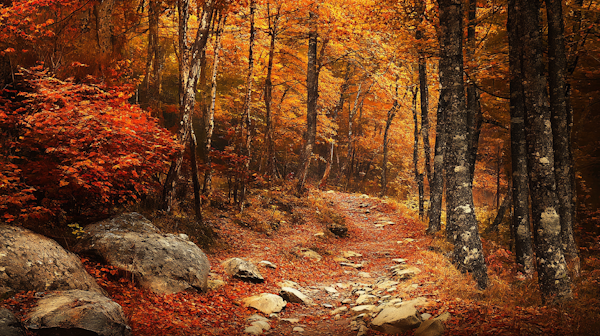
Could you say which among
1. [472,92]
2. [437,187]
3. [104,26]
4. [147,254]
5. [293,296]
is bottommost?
[293,296]

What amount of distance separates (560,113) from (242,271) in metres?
8.13

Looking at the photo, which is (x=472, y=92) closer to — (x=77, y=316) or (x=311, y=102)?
(x=311, y=102)

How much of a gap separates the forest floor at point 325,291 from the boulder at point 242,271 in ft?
0.50

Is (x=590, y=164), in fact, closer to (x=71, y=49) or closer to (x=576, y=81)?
(x=576, y=81)

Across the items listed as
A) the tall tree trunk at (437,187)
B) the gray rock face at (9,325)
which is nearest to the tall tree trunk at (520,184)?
the tall tree trunk at (437,187)

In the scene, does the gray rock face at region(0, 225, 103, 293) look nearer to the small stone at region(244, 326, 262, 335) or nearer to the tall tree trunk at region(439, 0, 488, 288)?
the small stone at region(244, 326, 262, 335)

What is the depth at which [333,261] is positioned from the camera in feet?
37.2

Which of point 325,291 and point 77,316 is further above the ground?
point 77,316

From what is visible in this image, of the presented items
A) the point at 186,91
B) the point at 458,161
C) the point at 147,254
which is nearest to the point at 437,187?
the point at 458,161

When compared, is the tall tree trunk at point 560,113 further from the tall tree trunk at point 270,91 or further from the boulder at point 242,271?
the tall tree trunk at point 270,91

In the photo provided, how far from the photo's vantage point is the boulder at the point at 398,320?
5.43m

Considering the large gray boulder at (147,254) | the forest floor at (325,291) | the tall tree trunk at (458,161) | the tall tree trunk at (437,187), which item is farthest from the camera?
the tall tree trunk at (437,187)

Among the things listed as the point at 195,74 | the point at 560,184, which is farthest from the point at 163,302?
the point at 560,184

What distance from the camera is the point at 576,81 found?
11.3 metres
